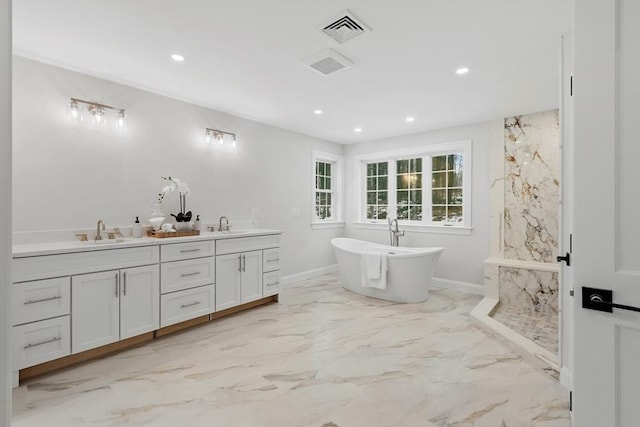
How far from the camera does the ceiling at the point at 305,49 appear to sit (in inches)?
81.0

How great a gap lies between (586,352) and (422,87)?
287 centimetres

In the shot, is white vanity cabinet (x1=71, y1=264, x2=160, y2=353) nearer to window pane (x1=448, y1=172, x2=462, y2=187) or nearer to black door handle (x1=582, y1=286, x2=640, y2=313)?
black door handle (x1=582, y1=286, x2=640, y2=313)

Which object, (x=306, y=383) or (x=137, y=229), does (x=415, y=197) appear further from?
(x=137, y=229)

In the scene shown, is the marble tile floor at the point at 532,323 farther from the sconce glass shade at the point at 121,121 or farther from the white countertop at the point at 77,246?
the sconce glass shade at the point at 121,121

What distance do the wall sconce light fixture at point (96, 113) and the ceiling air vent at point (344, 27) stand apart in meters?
2.34

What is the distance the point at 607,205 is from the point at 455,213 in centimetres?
399

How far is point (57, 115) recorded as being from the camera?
2.82m

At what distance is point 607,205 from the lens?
1.17 metres

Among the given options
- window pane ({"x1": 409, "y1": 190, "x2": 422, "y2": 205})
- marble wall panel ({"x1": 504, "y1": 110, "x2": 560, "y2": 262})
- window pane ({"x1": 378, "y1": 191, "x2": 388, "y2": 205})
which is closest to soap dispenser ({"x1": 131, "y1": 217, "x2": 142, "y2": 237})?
window pane ({"x1": 378, "y1": 191, "x2": 388, "y2": 205})

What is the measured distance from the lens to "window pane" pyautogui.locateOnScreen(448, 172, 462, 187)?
4945mm

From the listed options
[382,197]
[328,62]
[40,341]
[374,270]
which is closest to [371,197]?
[382,197]

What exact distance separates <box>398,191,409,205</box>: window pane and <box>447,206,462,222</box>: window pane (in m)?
A: 0.77

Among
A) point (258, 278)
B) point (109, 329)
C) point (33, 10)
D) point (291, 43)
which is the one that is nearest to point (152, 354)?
point (109, 329)

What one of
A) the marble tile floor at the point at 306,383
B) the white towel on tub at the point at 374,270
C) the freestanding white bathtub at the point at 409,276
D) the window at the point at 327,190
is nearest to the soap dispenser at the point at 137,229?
the marble tile floor at the point at 306,383
